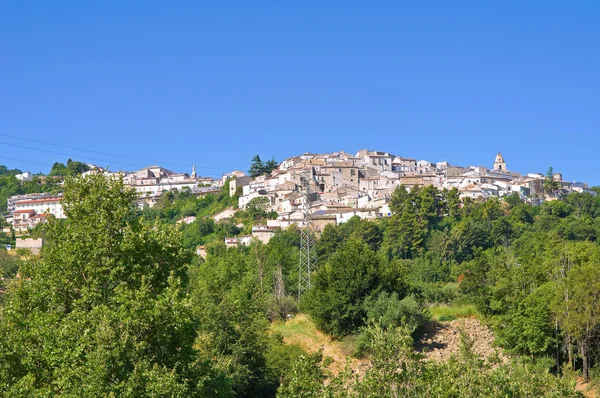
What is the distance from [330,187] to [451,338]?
7627cm

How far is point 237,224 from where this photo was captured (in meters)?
95.5

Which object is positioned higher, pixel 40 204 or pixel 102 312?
pixel 40 204

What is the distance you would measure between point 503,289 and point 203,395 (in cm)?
1811

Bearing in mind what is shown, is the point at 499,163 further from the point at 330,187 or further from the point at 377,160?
the point at 330,187

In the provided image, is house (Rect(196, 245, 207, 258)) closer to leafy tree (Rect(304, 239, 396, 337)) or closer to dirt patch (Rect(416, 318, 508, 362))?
leafy tree (Rect(304, 239, 396, 337))

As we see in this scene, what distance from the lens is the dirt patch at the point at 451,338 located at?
35.2 m

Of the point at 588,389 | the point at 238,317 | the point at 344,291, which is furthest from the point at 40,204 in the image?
the point at 588,389

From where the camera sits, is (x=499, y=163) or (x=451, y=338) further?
(x=499, y=163)

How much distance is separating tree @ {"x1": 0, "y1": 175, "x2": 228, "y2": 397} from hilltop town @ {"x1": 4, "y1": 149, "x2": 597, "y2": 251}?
6067 centimetres

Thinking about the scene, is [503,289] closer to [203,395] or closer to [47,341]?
[203,395]

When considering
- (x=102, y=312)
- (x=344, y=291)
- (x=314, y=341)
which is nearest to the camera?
(x=102, y=312)

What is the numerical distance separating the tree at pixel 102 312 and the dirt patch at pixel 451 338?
13975mm

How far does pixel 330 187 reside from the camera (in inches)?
4444

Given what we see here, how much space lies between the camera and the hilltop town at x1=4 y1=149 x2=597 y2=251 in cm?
9744
